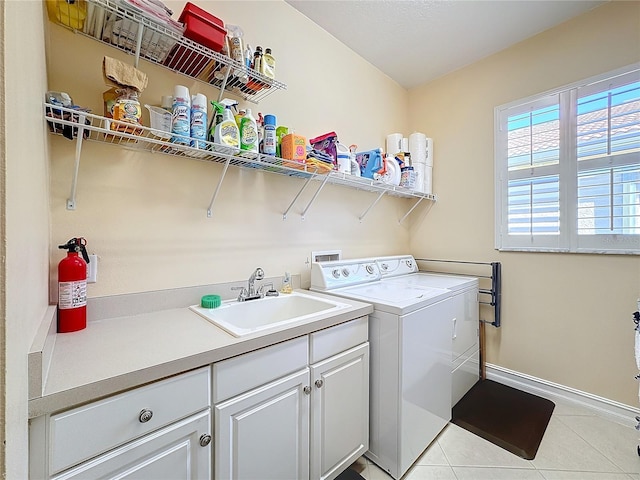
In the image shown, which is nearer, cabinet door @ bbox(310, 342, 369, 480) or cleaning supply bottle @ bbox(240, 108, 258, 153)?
cabinet door @ bbox(310, 342, 369, 480)

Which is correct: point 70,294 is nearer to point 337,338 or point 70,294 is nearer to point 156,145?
point 156,145

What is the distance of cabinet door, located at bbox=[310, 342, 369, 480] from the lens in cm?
124

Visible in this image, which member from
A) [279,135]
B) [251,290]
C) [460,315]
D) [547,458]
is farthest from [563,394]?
[279,135]

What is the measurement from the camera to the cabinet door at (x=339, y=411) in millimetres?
1244

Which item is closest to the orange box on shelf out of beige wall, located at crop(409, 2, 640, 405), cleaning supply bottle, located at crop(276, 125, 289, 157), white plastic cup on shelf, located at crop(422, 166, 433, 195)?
cleaning supply bottle, located at crop(276, 125, 289, 157)

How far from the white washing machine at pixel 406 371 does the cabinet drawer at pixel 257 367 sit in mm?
486

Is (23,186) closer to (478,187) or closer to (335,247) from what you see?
(335,247)

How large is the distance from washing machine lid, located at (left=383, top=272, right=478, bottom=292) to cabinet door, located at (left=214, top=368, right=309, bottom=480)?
1.22 meters

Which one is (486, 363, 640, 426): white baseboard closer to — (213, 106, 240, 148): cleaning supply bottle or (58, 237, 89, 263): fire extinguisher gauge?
(213, 106, 240, 148): cleaning supply bottle

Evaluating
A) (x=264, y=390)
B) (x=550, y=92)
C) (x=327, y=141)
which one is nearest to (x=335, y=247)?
(x=327, y=141)

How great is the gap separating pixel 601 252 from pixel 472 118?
56.7 inches

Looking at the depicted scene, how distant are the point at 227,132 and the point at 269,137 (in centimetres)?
24

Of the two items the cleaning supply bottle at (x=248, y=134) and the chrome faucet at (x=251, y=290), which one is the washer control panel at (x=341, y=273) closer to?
the chrome faucet at (x=251, y=290)

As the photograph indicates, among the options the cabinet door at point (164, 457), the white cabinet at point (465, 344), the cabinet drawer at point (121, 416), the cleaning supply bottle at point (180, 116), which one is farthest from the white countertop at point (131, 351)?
the white cabinet at point (465, 344)
